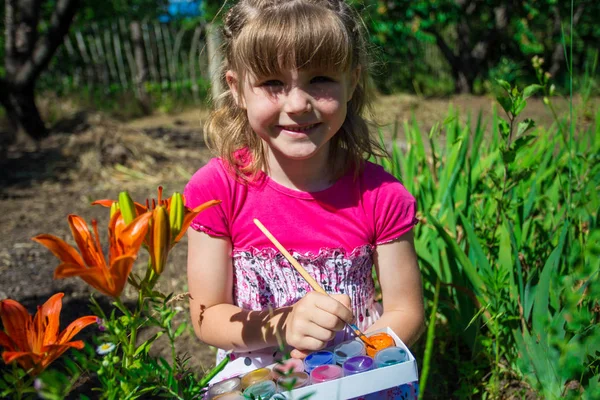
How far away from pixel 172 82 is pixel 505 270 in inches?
354

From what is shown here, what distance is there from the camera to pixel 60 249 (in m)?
0.65

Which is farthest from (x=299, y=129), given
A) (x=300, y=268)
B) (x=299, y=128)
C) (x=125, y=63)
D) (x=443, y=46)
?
(x=125, y=63)

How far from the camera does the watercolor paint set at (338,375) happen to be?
35.5 inches

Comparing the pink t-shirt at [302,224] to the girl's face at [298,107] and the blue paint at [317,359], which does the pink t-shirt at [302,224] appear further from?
the blue paint at [317,359]

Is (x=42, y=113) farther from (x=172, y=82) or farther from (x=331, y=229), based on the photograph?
(x=331, y=229)

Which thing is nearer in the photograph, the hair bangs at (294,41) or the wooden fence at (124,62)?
the hair bangs at (294,41)

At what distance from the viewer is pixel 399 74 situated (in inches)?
408

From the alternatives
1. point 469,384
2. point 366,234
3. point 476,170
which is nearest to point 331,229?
point 366,234

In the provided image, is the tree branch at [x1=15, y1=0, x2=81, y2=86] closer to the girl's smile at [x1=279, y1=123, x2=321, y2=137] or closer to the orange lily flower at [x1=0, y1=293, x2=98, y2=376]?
the girl's smile at [x1=279, y1=123, x2=321, y2=137]

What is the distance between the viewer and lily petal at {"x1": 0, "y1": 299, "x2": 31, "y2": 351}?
0.73 meters

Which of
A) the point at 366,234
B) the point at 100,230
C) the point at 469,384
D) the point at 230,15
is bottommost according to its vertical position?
the point at 469,384

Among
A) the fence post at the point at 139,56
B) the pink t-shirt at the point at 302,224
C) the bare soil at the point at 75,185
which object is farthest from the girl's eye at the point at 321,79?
the fence post at the point at 139,56

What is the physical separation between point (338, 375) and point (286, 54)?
0.67 meters

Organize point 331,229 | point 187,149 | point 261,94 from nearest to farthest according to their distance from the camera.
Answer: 1. point 261,94
2. point 331,229
3. point 187,149
